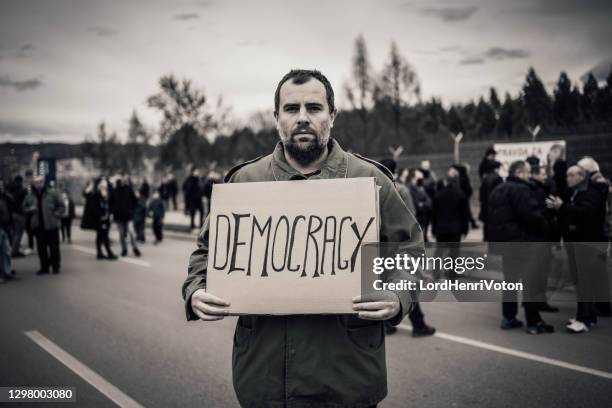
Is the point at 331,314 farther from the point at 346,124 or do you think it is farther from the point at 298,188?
the point at 346,124

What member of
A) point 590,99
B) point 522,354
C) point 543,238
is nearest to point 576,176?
point 543,238

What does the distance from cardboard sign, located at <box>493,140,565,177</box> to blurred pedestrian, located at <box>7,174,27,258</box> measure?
1210cm

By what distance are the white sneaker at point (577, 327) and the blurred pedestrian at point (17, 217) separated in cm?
1224

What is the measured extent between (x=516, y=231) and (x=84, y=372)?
4953 mm

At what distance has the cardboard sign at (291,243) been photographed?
189cm

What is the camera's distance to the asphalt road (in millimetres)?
4105

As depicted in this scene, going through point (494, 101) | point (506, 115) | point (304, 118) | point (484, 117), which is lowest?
point (304, 118)

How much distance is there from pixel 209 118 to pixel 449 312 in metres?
28.9

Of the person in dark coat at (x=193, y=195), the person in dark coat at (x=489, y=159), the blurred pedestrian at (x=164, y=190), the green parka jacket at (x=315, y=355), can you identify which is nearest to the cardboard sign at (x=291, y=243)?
the green parka jacket at (x=315, y=355)

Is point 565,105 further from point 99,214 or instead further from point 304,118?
point 304,118

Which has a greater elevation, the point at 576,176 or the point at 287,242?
the point at 576,176

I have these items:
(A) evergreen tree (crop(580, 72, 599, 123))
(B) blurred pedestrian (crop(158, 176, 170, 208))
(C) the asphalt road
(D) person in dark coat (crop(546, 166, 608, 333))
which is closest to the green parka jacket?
(C) the asphalt road

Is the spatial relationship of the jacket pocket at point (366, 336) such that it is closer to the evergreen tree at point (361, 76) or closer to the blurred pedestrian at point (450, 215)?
the blurred pedestrian at point (450, 215)

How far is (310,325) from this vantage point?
1972mm
